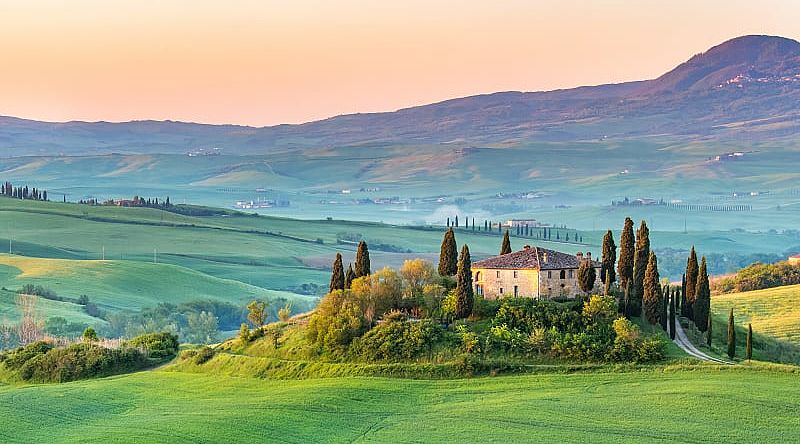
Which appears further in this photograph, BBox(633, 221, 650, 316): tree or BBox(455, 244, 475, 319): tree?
BBox(633, 221, 650, 316): tree

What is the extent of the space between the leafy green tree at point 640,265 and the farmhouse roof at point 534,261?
325 cm

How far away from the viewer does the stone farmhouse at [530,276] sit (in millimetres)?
86312

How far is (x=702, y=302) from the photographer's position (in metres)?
86.9

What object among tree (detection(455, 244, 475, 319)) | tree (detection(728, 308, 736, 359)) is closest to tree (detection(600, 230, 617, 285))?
tree (detection(455, 244, 475, 319))

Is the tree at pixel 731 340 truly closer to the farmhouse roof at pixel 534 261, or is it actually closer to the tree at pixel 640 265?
the tree at pixel 640 265

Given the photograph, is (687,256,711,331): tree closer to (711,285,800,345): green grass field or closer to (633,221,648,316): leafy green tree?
(633,221,648,316): leafy green tree

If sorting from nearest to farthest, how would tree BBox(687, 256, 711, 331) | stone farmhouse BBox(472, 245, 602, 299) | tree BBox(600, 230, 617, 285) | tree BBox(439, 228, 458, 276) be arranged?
1. stone farmhouse BBox(472, 245, 602, 299)
2. tree BBox(687, 256, 711, 331)
3. tree BBox(600, 230, 617, 285)
4. tree BBox(439, 228, 458, 276)

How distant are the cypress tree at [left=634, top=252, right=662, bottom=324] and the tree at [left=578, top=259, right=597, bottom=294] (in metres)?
3.99

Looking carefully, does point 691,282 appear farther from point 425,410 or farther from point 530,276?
point 425,410

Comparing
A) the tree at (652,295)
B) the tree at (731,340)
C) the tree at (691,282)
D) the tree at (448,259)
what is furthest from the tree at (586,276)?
the tree at (448,259)

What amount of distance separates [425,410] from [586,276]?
78.4ft

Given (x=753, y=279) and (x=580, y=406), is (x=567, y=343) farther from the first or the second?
(x=753, y=279)

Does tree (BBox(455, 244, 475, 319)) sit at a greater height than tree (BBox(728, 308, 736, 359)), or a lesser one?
greater

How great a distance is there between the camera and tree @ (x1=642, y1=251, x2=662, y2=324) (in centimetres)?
8412
